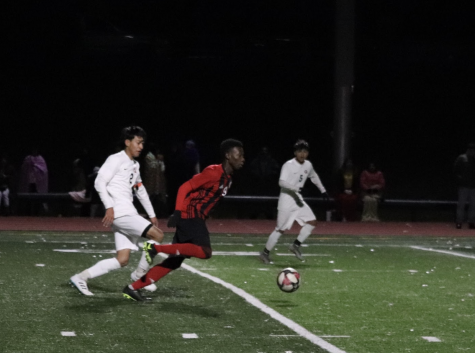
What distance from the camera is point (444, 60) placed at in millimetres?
37062

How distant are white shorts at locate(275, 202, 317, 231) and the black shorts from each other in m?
5.30

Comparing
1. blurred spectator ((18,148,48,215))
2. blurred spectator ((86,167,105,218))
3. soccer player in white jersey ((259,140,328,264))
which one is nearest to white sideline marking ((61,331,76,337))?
soccer player in white jersey ((259,140,328,264))

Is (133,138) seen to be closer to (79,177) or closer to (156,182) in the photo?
(156,182)

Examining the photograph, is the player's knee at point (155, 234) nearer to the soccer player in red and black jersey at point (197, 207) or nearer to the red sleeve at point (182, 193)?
the soccer player in red and black jersey at point (197, 207)

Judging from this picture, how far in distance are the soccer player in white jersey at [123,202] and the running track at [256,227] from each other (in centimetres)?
1007

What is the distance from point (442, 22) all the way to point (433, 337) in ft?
95.4

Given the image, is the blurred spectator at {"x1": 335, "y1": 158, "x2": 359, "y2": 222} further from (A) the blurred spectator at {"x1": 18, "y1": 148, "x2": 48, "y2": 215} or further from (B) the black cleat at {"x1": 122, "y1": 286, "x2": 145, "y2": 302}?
(B) the black cleat at {"x1": 122, "y1": 286, "x2": 145, "y2": 302}

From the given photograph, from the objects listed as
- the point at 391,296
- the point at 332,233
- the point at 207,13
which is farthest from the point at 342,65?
the point at 391,296

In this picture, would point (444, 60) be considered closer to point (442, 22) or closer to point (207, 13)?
point (442, 22)

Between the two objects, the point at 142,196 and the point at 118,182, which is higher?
the point at 118,182

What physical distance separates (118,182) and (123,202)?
0.74 ft

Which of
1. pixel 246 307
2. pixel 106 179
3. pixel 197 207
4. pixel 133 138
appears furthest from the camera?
pixel 133 138

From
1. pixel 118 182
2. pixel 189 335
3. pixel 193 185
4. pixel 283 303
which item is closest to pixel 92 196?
pixel 118 182

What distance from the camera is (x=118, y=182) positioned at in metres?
11.2
